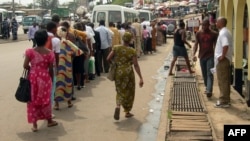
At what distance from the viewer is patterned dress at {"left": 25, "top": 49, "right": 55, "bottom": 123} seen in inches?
281

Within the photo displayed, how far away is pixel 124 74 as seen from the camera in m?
8.02

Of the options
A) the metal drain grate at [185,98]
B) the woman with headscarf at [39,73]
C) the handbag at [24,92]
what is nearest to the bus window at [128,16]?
the metal drain grate at [185,98]

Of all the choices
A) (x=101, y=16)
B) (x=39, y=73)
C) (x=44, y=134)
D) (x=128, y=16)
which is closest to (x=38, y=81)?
(x=39, y=73)

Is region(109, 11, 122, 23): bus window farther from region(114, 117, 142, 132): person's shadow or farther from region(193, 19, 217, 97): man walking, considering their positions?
region(114, 117, 142, 132): person's shadow

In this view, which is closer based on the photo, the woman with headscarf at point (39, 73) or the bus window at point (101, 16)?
the woman with headscarf at point (39, 73)

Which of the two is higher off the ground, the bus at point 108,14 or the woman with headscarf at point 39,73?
the bus at point 108,14

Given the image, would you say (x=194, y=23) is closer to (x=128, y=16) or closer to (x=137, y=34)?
(x=128, y=16)

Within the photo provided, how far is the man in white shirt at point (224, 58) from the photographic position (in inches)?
345

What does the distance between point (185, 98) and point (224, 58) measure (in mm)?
1852

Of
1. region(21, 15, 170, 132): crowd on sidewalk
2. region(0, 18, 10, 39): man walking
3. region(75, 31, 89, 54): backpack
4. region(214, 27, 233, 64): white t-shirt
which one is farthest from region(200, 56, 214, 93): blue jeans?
region(0, 18, 10, 39): man walking

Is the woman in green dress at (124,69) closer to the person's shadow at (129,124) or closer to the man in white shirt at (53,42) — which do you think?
the person's shadow at (129,124)

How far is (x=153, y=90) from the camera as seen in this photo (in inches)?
471

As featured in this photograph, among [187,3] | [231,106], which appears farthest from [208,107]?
[187,3]

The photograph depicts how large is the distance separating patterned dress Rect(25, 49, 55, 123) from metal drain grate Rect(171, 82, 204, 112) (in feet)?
9.54
